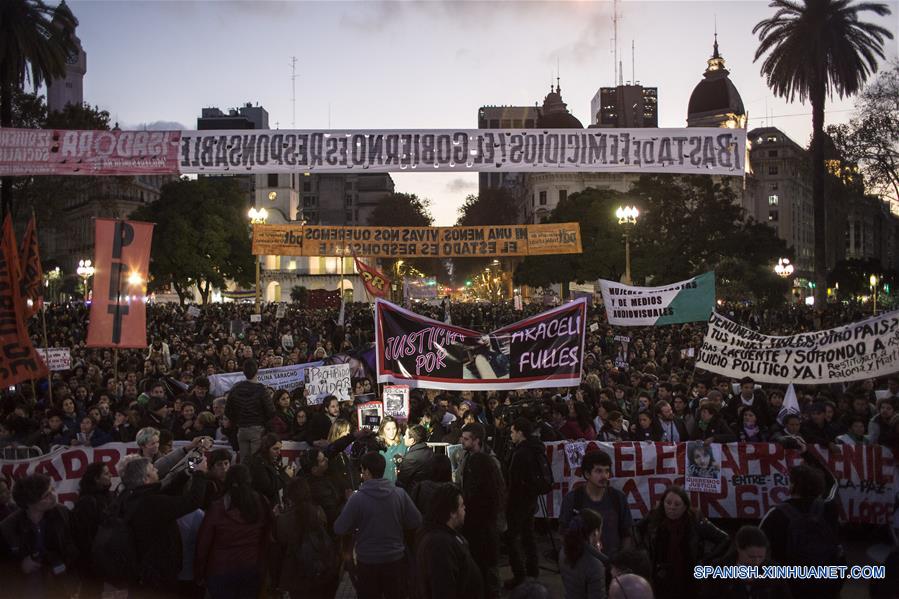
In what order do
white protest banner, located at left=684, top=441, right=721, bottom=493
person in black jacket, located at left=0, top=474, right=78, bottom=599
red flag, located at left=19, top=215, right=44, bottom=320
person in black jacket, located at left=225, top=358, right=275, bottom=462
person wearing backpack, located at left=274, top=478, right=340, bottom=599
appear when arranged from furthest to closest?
1. red flag, located at left=19, top=215, right=44, bottom=320
2. white protest banner, located at left=684, top=441, right=721, bottom=493
3. person in black jacket, located at left=225, top=358, right=275, bottom=462
4. person wearing backpack, located at left=274, top=478, right=340, bottom=599
5. person in black jacket, located at left=0, top=474, right=78, bottom=599

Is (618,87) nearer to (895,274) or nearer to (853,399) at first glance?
(895,274)

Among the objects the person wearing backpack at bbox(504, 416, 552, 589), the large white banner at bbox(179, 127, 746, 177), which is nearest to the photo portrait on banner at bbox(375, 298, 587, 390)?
the person wearing backpack at bbox(504, 416, 552, 589)

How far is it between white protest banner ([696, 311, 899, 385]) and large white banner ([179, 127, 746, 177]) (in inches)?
120

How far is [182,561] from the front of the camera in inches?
237

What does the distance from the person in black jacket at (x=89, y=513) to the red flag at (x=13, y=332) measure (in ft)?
17.0

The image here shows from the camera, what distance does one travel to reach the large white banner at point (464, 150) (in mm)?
13211

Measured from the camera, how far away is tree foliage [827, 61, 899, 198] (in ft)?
117

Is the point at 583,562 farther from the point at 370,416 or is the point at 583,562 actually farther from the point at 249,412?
the point at 249,412

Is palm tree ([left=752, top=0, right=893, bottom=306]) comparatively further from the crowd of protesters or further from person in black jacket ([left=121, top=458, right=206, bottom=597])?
person in black jacket ([left=121, top=458, right=206, bottom=597])

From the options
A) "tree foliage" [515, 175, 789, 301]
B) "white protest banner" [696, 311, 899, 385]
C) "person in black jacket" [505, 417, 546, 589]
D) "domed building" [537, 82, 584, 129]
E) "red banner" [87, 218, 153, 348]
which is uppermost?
"domed building" [537, 82, 584, 129]

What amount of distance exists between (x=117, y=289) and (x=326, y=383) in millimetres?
3205

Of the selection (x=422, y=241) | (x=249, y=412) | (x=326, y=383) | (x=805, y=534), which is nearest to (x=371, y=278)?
(x=422, y=241)

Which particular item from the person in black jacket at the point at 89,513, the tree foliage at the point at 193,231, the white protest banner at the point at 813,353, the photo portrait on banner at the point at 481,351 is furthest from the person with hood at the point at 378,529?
the tree foliage at the point at 193,231

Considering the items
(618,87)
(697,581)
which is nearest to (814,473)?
(697,581)
